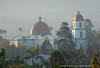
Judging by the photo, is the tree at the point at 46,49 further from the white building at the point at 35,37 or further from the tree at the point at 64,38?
the white building at the point at 35,37

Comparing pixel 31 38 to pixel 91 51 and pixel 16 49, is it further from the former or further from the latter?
pixel 91 51

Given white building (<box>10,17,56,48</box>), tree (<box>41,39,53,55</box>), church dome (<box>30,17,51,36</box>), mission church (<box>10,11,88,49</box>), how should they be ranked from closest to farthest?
tree (<box>41,39,53,55</box>) < mission church (<box>10,11,88,49</box>) < white building (<box>10,17,56,48</box>) < church dome (<box>30,17,51,36</box>)

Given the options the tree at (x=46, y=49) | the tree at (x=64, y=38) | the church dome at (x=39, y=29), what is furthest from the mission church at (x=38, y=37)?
the tree at (x=46, y=49)

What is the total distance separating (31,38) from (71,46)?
1512 centimetres

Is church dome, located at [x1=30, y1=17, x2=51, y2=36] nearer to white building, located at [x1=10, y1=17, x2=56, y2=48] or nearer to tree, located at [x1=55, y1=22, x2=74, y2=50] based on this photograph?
white building, located at [x1=10, y1=17, x2=56, y2=48]

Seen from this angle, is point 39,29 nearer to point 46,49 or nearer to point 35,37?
point 35,37

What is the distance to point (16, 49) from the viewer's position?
238 feet

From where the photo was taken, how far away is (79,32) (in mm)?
79312

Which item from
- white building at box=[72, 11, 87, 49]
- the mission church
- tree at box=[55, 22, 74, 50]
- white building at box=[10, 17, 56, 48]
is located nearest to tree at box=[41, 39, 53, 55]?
tree at box=[55, 22, 74, 50]

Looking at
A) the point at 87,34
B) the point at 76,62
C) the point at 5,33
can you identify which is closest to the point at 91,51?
the point at 76,62

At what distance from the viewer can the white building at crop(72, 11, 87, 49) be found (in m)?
77.4

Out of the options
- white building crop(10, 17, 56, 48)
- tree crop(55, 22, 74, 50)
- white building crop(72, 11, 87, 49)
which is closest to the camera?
tree crop(55, 22, 74, 50)

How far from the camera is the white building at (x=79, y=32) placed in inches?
3046

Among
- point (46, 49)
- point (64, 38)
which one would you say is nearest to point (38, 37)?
point (64, 38)
